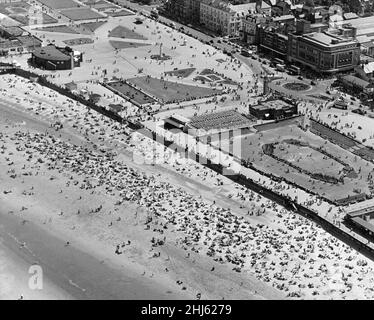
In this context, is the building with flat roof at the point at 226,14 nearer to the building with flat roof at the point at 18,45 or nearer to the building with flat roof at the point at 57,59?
the building with flat roof at the point at 57,59

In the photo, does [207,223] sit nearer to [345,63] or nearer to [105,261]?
[105,261]

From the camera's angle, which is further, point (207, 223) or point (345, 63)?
point (345, 63)

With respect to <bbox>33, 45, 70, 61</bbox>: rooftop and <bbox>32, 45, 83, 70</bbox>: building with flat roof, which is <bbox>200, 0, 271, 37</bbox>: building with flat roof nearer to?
<bbox>32, 45, 83, 70</bbox>: building with flat roof

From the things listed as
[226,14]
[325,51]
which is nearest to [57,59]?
[226,14]

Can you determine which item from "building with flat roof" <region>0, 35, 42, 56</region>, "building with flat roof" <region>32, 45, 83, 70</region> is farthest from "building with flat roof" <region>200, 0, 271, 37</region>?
"building with flat roof" <region>0, 35, 42, 56</region>

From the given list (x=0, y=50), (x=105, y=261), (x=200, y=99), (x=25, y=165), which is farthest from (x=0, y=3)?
(x=105, y=261)

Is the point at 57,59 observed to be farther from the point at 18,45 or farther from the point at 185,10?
the point at 185,10

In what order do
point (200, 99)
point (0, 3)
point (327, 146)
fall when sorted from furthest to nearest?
point (0, 3)
point (200, 99)
point (327, 146)
